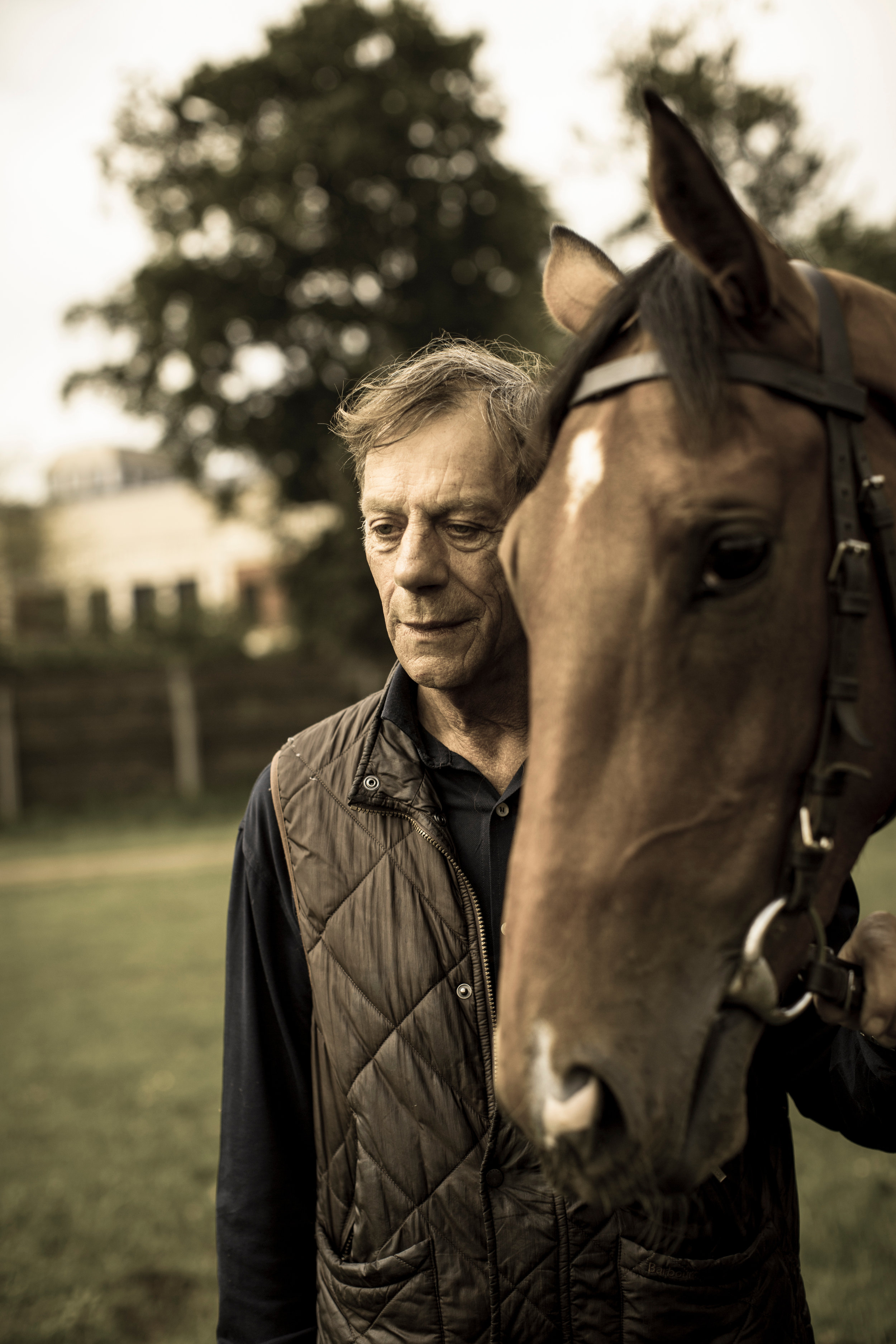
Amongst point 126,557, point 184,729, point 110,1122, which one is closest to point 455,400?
point 110,1122

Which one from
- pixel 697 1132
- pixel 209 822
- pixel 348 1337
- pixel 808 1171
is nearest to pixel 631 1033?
pixel 697 1132

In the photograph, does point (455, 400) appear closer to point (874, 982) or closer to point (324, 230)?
point (874, 982)

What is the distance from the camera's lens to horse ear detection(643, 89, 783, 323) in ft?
3.96

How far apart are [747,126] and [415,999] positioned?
1890 cm

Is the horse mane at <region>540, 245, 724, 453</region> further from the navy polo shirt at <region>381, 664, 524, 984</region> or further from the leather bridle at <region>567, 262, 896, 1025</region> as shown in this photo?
the navy polo shirt at <region>381, 664, 524, 984</region>

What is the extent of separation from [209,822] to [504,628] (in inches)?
571

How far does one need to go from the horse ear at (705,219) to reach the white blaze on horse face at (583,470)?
0.26 meters

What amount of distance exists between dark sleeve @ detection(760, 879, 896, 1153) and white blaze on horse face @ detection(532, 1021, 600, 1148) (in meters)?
0.80

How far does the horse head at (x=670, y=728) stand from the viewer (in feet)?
3.82

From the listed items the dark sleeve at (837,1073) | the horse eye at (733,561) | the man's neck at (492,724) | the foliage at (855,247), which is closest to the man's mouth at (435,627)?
the man's neck at (492,724)

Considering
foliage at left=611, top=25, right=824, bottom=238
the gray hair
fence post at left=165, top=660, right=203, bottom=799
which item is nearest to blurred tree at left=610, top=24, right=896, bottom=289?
foliage at left=611, top=25, right=824, bottom=238

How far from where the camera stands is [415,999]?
184 cm

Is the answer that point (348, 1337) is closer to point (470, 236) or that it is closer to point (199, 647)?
point (199, 647)

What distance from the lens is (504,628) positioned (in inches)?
78.4
